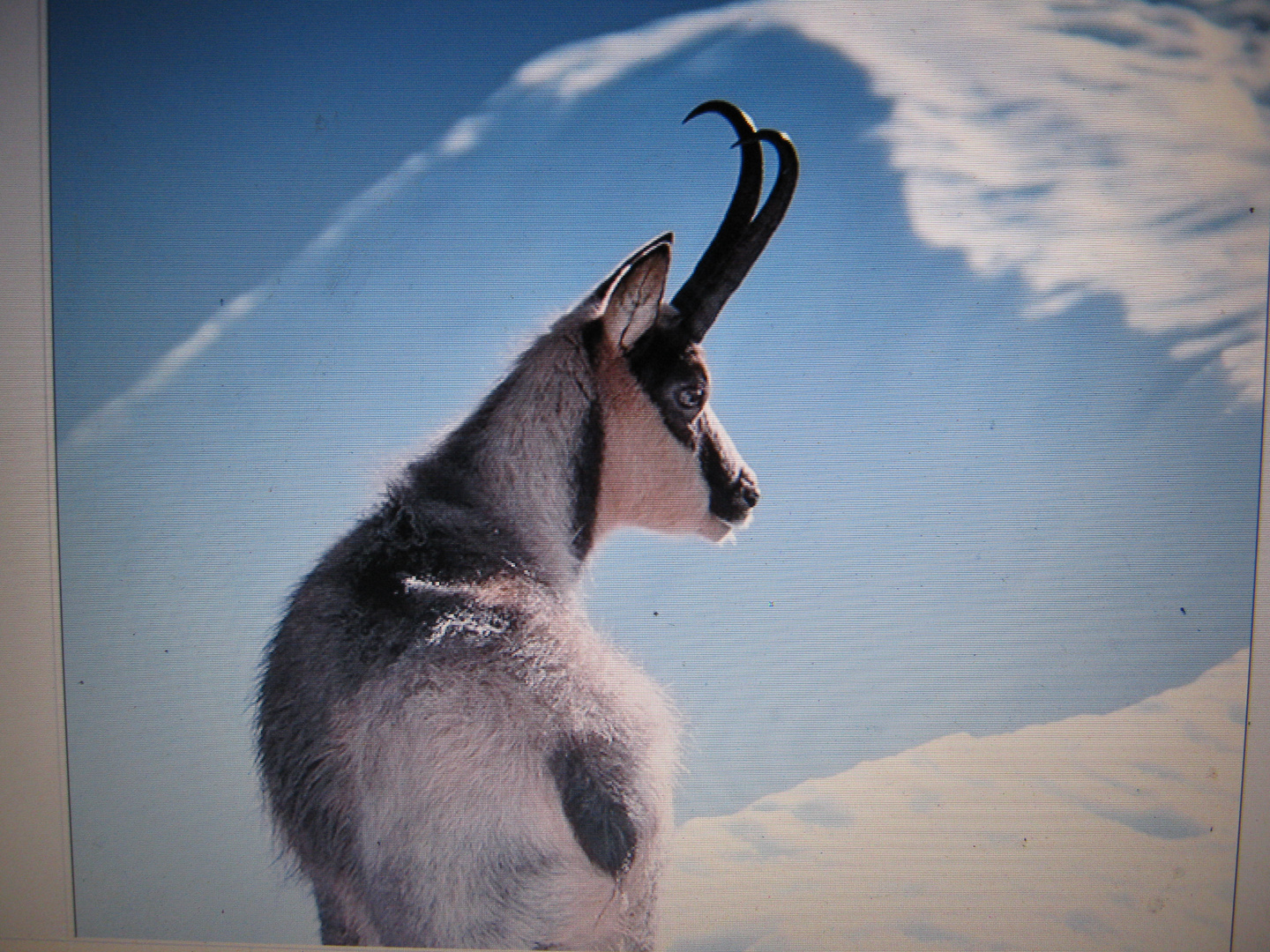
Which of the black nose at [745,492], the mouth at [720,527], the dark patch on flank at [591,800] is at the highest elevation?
the black nose at [745,492]

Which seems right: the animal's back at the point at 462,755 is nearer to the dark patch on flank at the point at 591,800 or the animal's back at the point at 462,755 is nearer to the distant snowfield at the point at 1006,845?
the dark patch on flank at the point at 591,800

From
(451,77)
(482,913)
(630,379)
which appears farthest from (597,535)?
(451,77)

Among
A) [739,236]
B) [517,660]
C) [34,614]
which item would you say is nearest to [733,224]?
[739,236]

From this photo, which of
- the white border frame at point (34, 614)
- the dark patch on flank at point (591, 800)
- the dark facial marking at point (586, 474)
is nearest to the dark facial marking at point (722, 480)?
the dark facial marking at point (586, 474)

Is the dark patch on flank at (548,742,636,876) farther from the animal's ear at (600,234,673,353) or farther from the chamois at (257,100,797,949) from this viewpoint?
the animal's ear at (600,234,673,353)

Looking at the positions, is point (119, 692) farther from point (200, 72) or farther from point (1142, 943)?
point (1142, 943)

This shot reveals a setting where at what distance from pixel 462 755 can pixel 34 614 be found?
0.99 m

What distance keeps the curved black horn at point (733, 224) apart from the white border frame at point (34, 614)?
3.59 ft

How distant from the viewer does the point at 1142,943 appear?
1.54 m

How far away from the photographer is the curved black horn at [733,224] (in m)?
1.43

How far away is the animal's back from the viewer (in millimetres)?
1229

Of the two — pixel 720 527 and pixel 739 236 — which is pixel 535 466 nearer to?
pixel 720 527

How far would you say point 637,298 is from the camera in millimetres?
1368

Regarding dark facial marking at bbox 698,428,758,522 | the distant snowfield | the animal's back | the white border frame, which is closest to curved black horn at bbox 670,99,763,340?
dark facial marking at bbox 698,428,758,522
